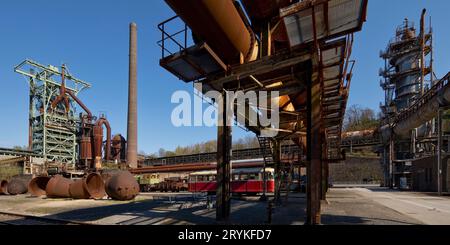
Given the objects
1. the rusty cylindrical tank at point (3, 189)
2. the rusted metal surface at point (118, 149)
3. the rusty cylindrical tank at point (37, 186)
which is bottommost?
the rusty cylindrical tank at point (3, 189)

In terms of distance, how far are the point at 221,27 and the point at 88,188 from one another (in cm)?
1993

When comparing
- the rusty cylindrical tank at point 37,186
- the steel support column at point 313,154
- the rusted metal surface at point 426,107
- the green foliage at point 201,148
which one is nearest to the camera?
the steel support column at point 313,154

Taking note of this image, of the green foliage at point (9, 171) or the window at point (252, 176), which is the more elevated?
the window at point (252, 176)

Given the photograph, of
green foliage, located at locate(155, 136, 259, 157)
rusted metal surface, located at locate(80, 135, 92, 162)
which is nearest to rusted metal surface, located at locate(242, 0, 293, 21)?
rusted metal surface, located at locate(80, 135, 92, 162)

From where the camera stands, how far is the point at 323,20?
→ 25.3 feet

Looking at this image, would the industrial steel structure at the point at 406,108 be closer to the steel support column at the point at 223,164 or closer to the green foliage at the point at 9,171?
the steel support column at the point at 223,164

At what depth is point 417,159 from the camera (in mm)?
33094

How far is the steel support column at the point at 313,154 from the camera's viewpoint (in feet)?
27.6

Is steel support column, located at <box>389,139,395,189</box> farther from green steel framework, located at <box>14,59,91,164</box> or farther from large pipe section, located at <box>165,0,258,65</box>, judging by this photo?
green steel framework, located at <box>14,59,91,164</box>

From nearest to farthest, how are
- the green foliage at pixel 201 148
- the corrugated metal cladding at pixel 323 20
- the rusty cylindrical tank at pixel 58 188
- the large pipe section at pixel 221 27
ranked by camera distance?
the large pipe section at pixel 221 27 → the corrugated metal cladding at pixel 323 20 → the rusty cylindrical tank at pixel 58 188 → the green foliage at pixel 201 148

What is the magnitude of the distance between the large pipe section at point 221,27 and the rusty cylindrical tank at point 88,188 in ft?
59.1

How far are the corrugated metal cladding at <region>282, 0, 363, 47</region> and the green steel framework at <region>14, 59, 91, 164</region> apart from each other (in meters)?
56.9

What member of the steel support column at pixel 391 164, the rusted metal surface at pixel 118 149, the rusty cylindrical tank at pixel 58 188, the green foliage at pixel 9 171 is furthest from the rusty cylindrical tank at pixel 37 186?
the steel support column at pixel 391 164

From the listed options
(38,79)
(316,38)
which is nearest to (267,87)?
(316,38)
